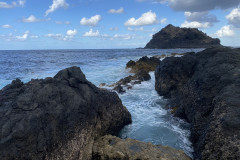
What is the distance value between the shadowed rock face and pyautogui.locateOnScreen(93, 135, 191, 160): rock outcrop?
39 centimetres

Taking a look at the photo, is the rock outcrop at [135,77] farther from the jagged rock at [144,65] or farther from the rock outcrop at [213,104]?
the rock outcrop at [213,104]

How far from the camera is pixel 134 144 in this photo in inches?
224

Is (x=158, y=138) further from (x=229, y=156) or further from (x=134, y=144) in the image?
(x=229, y=156)

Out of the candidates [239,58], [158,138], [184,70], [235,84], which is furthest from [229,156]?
[184,70]

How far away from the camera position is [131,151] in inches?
209

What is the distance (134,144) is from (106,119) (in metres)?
1.91

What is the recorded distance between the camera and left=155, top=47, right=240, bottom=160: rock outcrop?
4.71 m

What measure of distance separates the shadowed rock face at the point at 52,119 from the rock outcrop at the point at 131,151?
1.27 ft

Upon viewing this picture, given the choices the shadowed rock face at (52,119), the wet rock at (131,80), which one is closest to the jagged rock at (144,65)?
the wet rock at (131,80)

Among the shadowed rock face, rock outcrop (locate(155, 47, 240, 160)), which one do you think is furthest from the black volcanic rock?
the shadowed rock face

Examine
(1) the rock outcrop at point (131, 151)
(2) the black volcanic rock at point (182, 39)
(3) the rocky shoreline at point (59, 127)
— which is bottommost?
(1) the rock outcrop at point (131, 151)

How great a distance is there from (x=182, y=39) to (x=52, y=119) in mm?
139397

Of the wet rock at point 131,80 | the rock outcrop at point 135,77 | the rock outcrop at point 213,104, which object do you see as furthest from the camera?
the wet rock at point 131,80

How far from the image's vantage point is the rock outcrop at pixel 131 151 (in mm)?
5141
